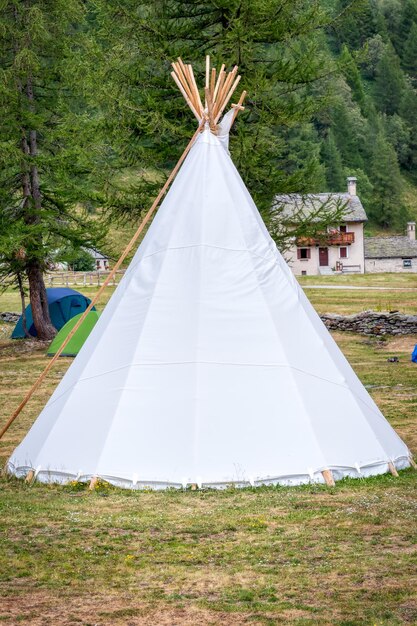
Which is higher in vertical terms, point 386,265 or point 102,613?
point 102,613

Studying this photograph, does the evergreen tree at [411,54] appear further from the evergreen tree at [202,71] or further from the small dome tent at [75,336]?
the small dome tent at [75,336]

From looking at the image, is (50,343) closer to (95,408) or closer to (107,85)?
(107,85)

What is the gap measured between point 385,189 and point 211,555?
99934mm

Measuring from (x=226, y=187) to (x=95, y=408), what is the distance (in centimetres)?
312

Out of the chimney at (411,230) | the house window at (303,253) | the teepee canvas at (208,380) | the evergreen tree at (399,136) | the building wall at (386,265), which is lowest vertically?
the building wall at (386,265)

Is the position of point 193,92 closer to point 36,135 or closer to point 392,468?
point 392,468

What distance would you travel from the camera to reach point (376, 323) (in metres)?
32.2

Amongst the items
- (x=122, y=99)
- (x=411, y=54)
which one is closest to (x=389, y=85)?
(x=411, y=54)

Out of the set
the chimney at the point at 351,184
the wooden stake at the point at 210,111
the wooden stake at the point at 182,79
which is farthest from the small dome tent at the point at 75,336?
the chimney at the point at 351,184

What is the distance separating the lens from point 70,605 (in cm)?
762

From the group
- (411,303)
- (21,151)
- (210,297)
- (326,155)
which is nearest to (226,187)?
(210,297)

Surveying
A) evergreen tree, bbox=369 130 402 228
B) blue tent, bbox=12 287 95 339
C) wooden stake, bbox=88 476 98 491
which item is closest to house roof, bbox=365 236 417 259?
evergreen tree, bbox=369 130 402 228

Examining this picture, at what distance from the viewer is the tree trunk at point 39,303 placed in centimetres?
3212

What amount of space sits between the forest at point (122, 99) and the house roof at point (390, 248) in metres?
49.8
